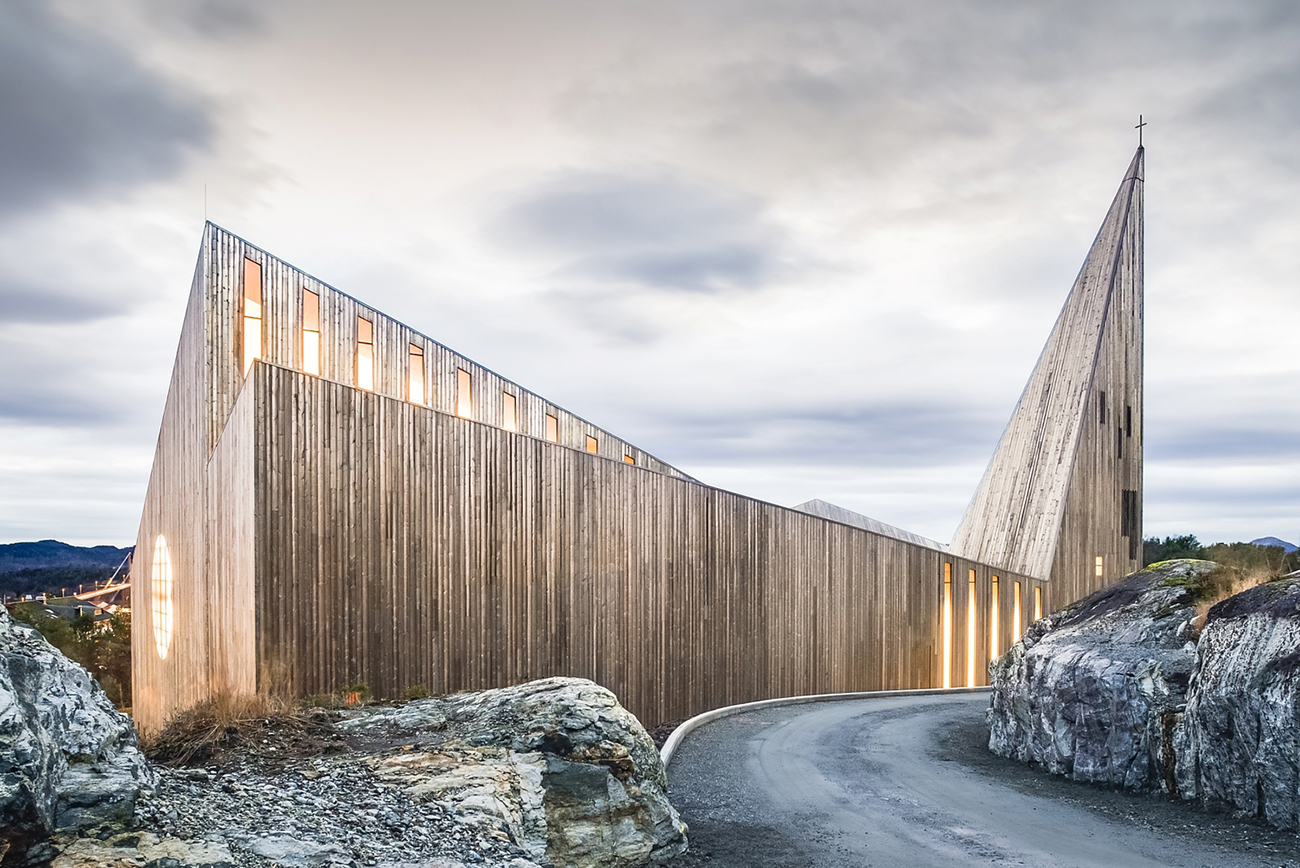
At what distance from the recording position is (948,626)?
A: 21.2m

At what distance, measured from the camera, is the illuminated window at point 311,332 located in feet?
45.8

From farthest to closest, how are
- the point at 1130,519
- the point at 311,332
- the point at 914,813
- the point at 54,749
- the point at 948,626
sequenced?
the point at 1130,519
the point at 948,626
the point at 311,332
the point at 914,813
the point at 54,749

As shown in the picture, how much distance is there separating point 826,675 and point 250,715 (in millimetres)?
13301

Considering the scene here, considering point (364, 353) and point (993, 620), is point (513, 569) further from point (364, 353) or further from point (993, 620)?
point (993, 620)

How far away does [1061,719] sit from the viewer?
32.7 feet

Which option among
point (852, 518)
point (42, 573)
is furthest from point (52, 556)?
point (852, 518)

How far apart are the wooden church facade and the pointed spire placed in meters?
3.35

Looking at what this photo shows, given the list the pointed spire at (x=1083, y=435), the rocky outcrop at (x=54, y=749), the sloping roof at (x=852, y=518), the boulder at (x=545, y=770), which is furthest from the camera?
the sloping roof at (x=852, y=518)

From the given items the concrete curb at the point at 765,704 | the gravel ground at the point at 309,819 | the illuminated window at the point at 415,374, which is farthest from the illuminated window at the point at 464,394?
the gravel ground at the point at 309,819

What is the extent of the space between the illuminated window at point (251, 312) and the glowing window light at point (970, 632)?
17427 millimetres

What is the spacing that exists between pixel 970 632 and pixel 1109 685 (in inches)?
517

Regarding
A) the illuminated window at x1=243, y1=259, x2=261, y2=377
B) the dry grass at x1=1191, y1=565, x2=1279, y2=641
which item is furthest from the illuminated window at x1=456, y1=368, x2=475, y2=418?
the dry grass at x1=1191, y1=565, x2=1279, y2=641

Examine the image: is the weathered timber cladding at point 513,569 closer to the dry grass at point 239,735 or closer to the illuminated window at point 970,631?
the dry grass at point 239,735

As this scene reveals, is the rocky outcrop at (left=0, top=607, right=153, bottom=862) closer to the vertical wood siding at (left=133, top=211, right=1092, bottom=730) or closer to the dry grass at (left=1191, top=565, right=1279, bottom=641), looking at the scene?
the vertical wood siding at (left=133, top=211, right=1092, bottom=730)
